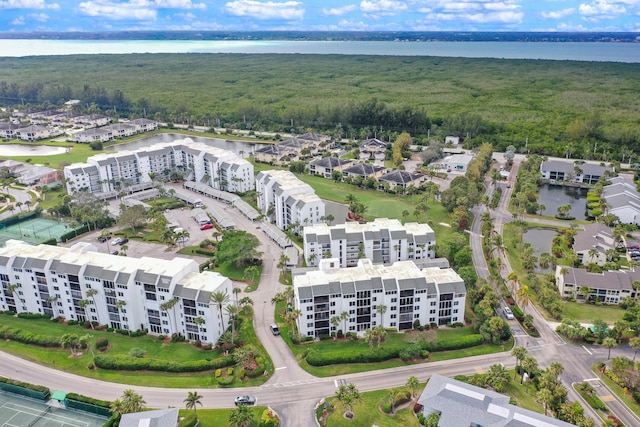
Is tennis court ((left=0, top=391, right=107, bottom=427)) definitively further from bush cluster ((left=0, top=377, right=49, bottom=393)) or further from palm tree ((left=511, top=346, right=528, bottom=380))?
palm tree ((left=511, top=346, right=528, bottom=380))

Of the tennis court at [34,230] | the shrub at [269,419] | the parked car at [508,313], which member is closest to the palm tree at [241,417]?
the shrub at [269,419]

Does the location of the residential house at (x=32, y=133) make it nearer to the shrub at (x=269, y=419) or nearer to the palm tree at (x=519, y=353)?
the shrub at (x=269, y=419)

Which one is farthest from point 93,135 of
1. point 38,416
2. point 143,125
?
point 38,416

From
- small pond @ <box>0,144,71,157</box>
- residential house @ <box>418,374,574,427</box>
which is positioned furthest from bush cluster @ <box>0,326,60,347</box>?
small pond @ <box>0,144,71,157</box>

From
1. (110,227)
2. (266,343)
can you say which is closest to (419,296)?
(266,343)

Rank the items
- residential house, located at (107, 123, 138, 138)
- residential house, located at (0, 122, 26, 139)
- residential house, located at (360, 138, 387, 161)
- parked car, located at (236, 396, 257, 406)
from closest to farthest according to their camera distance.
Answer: parked car, located at (236, 396, 257, 406)
residential house, located at (360, 138, 387, 161)
residential house, located at (0, 122, 26, 139)
residential house, located at (107, 123, 138, 138)
